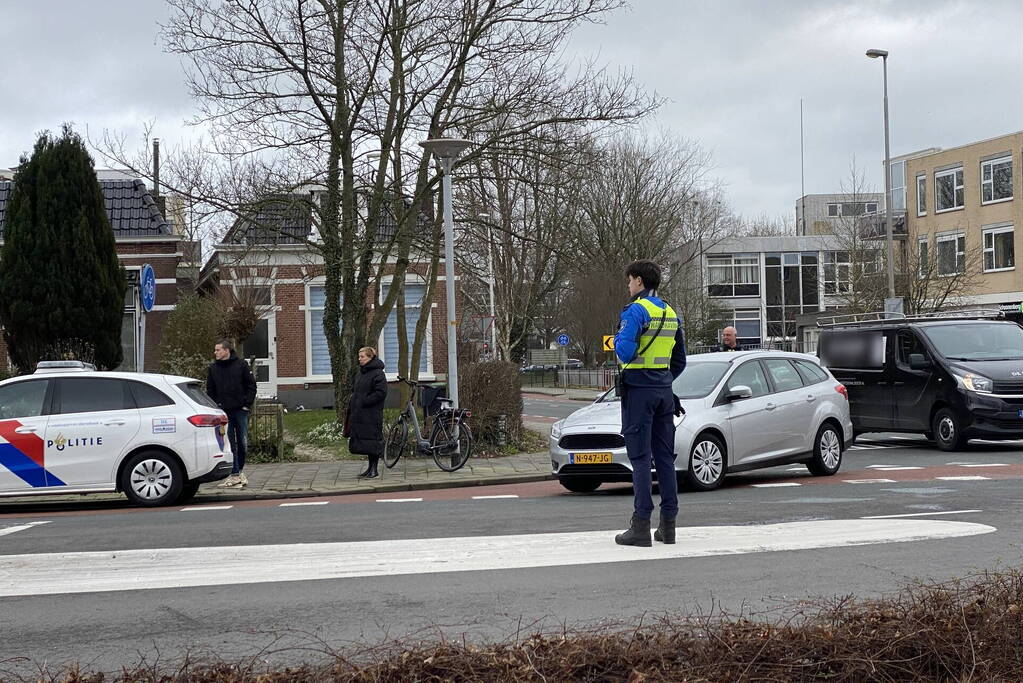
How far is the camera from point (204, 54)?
2114 centimetres

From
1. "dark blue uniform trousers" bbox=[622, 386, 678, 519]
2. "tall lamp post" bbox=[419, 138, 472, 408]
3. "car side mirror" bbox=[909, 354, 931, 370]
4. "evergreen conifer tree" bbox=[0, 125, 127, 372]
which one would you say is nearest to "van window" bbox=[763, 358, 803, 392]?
"tall lamp post" bbox=[419, 138, 472, 408]

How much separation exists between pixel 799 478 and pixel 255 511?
252 inches

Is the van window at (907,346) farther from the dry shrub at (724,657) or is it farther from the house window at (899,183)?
the house window at (899,183)

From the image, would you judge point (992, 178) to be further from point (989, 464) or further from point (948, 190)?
point (989, 464)

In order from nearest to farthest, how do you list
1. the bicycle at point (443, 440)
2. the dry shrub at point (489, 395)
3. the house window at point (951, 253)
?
the bicycle at point (443, 440) < the dry shrub at point (489, 395) < the house window at point (951, 253)

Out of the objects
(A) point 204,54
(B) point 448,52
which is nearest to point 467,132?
(B) point 448,52

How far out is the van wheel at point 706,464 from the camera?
12750mm

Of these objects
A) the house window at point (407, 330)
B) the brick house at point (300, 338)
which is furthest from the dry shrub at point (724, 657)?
the house window at point (407, 330)

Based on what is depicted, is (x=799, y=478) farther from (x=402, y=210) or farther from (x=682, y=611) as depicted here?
(x=402, y=210)

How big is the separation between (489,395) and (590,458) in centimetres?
689

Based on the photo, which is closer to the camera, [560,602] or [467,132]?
[560,602]

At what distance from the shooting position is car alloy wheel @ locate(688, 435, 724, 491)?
12766 mm

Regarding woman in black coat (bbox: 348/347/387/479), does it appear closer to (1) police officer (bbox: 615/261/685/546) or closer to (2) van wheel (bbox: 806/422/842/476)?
(2) van wheel (bbox: 806/422/842/476)

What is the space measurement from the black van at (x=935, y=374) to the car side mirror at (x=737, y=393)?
6.11 m
